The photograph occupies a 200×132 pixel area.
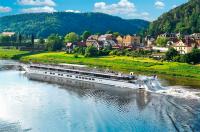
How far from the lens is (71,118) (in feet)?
113

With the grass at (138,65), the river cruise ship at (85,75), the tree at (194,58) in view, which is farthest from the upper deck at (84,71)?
the tree at (194,58)

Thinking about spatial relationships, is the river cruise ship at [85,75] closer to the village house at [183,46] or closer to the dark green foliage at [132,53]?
the dark green foliage at [132,53]

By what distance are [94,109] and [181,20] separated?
8297 cm

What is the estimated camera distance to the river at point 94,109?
3209cm

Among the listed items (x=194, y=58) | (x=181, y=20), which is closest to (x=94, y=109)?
(x=194, y=58)

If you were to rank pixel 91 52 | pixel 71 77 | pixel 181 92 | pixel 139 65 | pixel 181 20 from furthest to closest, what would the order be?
1. pixel 181 20
2. pixel 91 52
3. pixel 139 65
4. pixel 71 77
5. pixel 181 92

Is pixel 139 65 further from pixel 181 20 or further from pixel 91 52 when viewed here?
pixel 181 20

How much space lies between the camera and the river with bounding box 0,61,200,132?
105 ft

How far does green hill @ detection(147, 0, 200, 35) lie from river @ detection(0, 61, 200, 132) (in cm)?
6290

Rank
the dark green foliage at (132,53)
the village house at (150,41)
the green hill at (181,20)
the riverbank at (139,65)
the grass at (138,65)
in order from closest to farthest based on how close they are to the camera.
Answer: the riverbank at (139,65)
the grass at (138,65)
the dark green foliage at (132,53)
the village house at (150,41)
the green hill at (181,20)

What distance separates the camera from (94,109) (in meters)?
37.4

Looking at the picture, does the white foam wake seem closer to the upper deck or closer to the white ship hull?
the white ship hull

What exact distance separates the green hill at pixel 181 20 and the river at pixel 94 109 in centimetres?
6290

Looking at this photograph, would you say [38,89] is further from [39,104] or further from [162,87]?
[162,87]
